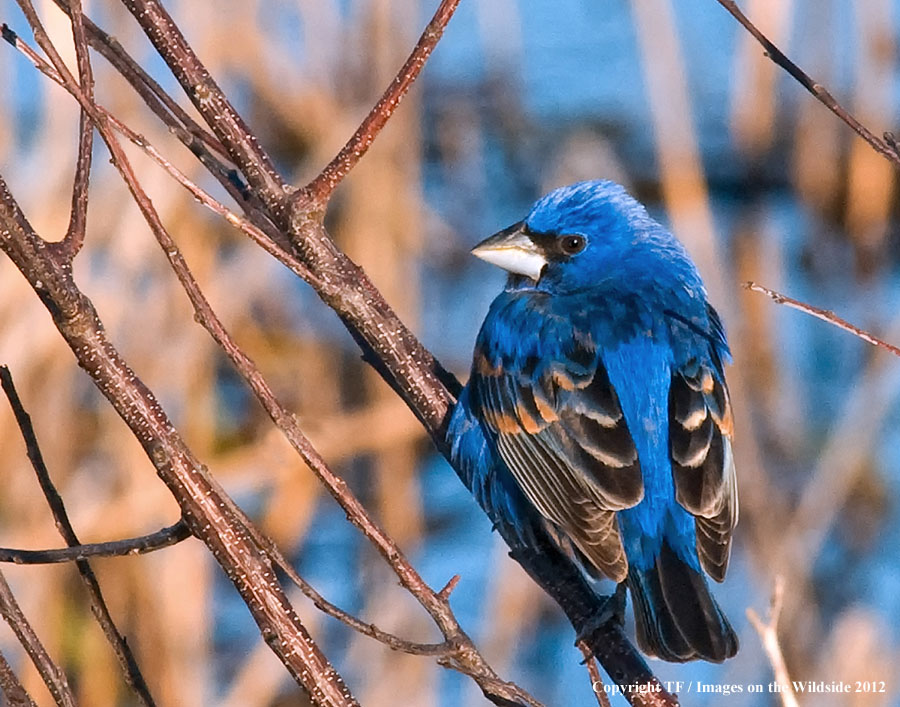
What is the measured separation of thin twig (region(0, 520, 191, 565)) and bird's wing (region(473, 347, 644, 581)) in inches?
40.4

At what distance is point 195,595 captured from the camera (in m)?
4.97

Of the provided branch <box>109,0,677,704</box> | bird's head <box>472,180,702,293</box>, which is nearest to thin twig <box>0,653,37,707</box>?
branch <box>109,0,677,704</box>

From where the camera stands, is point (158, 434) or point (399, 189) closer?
point (158, 434)

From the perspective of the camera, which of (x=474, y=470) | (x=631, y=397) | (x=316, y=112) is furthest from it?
(x=316, y=112)

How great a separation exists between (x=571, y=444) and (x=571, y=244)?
69 cm

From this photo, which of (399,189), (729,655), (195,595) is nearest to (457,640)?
(729,655)

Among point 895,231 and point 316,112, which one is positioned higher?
point 316,112

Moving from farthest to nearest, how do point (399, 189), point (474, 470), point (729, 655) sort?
point (399, 189) < point (474, 470) < point (729, 655)

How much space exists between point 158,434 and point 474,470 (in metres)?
1.34

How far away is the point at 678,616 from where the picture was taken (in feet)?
9.51

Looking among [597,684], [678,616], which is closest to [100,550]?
[597,684]

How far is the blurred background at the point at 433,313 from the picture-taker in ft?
16.8

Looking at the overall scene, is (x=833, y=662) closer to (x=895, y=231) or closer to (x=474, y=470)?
(x=474, y=470)

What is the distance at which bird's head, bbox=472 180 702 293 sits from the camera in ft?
12.1
